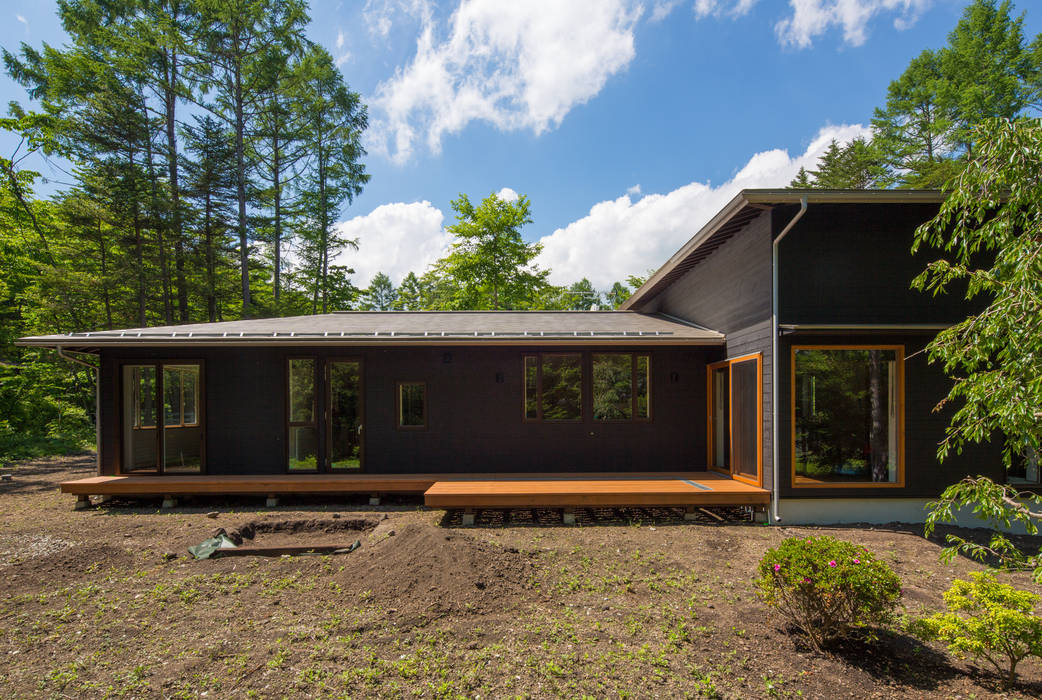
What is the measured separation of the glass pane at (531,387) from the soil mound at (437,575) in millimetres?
3119

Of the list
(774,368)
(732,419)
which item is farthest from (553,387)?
(774,368)

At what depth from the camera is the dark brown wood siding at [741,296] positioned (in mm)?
6062

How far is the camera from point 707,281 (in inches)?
322

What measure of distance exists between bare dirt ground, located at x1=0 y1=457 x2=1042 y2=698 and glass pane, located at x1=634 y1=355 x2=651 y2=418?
2.30m

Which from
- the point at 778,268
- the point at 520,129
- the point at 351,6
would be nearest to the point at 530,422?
the point at 778,268

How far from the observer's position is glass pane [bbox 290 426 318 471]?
7.70m

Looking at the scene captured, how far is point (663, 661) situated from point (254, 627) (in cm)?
275

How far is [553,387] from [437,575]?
4.18 m

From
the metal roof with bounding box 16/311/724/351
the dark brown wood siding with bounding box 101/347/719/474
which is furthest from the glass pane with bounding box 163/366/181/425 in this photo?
the metal roof with bounding box 16/311/724/351

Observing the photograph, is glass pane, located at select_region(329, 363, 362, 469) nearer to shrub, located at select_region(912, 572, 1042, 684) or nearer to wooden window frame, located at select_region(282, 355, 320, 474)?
wooden window frame, located at select_region(282, 355, 320, 474)

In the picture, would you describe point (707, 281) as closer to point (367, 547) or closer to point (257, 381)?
point (367, 547)

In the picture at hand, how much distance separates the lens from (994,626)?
256cm

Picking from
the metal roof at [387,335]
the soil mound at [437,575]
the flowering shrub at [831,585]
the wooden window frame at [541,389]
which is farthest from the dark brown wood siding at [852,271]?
the soil mound at [437,575]

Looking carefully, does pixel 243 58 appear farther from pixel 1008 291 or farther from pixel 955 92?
pixel 955 92
